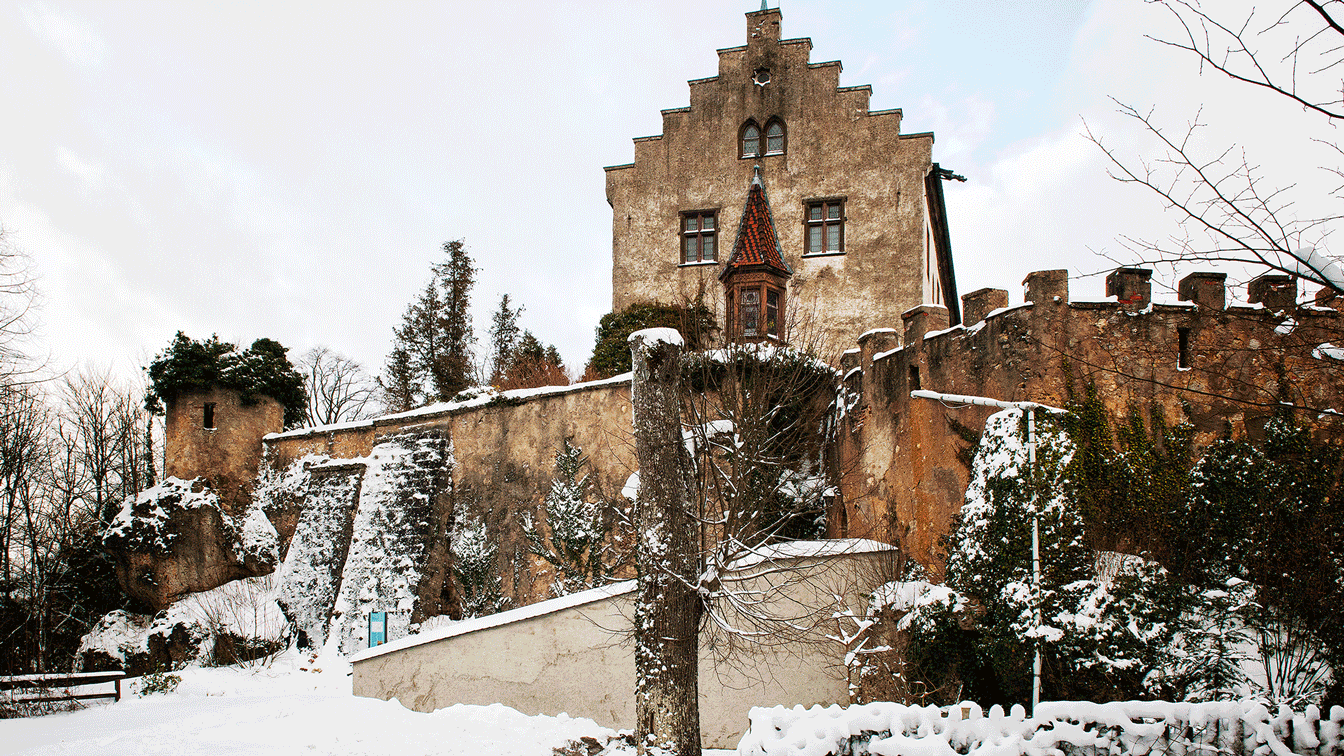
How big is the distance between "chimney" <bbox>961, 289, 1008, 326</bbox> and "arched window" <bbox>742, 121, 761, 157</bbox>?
1299 cm

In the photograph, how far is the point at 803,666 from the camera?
11.8 m

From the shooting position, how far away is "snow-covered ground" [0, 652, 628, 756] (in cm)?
1028

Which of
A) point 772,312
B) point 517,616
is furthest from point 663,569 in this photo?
point 772,312

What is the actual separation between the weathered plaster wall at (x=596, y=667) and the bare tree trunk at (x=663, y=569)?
3.15 metres

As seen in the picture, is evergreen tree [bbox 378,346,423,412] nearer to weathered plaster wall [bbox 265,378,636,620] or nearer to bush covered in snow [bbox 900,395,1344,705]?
weathered plaster wall [bbox 265,378,636,620]

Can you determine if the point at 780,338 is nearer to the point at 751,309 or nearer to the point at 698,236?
the point at 751,309

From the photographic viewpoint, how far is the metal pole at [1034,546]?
8898 mm

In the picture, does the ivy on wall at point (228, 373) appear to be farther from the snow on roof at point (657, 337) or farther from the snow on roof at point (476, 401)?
the snow on roof at point (657, 337)

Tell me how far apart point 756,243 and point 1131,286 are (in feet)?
34.9

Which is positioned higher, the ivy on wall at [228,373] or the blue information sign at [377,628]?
the ivy on wall at [228,373]

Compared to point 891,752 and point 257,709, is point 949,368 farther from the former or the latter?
point 257,709

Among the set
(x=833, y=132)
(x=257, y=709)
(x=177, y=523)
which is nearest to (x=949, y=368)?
(x=257, y=709)

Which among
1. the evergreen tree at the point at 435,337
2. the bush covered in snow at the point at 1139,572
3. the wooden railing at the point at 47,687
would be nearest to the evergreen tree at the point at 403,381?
the evergreen tree at the point at 435,337

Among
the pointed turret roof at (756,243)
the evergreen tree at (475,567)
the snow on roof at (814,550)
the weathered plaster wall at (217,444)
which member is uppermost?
the pointed turret roof at (756,243)
